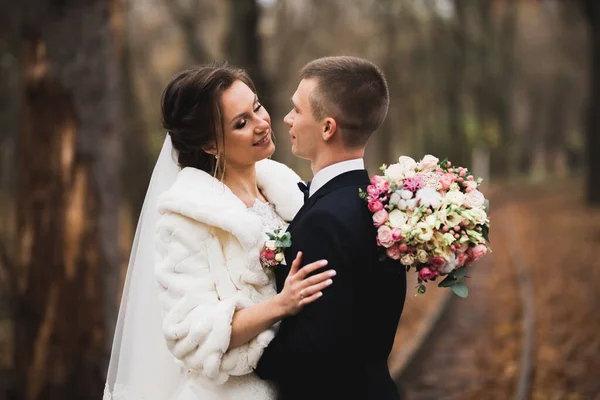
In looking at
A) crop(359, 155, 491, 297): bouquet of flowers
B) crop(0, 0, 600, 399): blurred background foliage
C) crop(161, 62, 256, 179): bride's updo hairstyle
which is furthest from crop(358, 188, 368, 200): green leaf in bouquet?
crop(0, 0, 600, 399): blurred background foliage

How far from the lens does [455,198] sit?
10.2 feet

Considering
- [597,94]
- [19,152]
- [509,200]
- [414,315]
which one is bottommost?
[509,200]

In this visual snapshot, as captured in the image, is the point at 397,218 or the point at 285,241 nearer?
the point at 397,218

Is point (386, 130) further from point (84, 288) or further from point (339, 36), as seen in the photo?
point (84, 288)

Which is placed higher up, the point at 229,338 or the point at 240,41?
the point at 240,41

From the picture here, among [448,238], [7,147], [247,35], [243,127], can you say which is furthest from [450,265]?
[7,147]

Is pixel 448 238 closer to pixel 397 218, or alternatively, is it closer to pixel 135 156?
pixel 397 218

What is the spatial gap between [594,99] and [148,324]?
21.9 meters

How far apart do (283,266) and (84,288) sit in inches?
143

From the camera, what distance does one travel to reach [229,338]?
317cm

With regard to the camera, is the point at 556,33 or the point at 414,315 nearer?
the point at 414,315

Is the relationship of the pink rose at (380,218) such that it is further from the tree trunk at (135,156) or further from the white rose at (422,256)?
the tree trunk at (135,156)

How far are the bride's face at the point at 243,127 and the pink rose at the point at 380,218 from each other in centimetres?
74

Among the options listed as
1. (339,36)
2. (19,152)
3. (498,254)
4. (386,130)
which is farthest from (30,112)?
(386,130)
